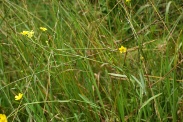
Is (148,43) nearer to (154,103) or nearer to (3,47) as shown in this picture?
(154,103)

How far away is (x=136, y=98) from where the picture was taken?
1.26m

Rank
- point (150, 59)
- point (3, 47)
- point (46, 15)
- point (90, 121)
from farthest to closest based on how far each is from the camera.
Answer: point (46, 15) < point (3, 47) < point (150, 59) < point (90, 121)

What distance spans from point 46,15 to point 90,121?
1.12m

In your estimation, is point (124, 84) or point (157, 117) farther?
point (124, 84)

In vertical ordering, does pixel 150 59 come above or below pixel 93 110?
above

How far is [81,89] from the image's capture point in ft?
4.73

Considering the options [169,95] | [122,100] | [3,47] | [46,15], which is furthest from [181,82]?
[46,15]

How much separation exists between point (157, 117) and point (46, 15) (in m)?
1.27

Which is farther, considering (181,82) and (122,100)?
(181,82)

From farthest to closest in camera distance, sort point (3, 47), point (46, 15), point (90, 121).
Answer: point (46, 15) → point (3, 47) → point (90, 121)

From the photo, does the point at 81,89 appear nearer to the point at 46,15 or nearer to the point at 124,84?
the point at 124,84

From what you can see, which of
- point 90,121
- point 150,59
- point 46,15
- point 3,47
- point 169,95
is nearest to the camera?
point 169,95

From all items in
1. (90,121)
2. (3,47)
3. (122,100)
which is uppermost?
(3,47)

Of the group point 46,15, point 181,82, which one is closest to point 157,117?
point 181,82
